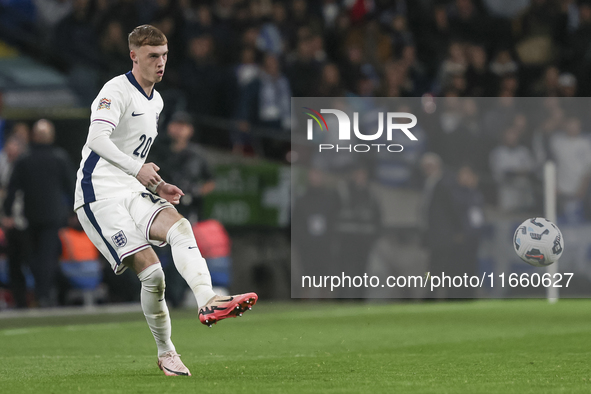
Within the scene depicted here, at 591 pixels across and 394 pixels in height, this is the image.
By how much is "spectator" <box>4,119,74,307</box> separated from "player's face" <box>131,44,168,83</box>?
24.0ft

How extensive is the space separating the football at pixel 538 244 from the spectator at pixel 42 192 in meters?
7.07

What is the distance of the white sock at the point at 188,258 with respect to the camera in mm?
5961

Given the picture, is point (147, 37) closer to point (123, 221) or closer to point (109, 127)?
point (109, 127)

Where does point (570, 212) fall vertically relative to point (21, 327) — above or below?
above

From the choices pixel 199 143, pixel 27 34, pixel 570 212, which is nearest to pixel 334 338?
pixel 570 212

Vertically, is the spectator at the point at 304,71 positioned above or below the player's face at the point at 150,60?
above

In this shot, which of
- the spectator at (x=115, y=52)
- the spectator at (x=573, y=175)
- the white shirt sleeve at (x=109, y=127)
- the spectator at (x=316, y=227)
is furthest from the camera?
the spectator at (x=115, y=52)

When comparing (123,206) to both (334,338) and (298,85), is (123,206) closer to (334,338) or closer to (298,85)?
(334,338)

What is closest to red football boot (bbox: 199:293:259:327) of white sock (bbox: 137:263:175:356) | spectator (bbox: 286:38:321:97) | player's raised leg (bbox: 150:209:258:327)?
player's raised leg (bbox: 150:209:258:327)

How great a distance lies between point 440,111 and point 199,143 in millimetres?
4057

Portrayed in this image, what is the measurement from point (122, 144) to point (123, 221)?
1.66ft

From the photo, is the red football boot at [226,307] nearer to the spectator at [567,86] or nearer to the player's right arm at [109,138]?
the player's right arm at [109,138]

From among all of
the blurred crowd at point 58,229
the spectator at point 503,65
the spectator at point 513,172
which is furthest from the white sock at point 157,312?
the spectator at point 503,65

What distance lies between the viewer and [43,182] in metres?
13.5
